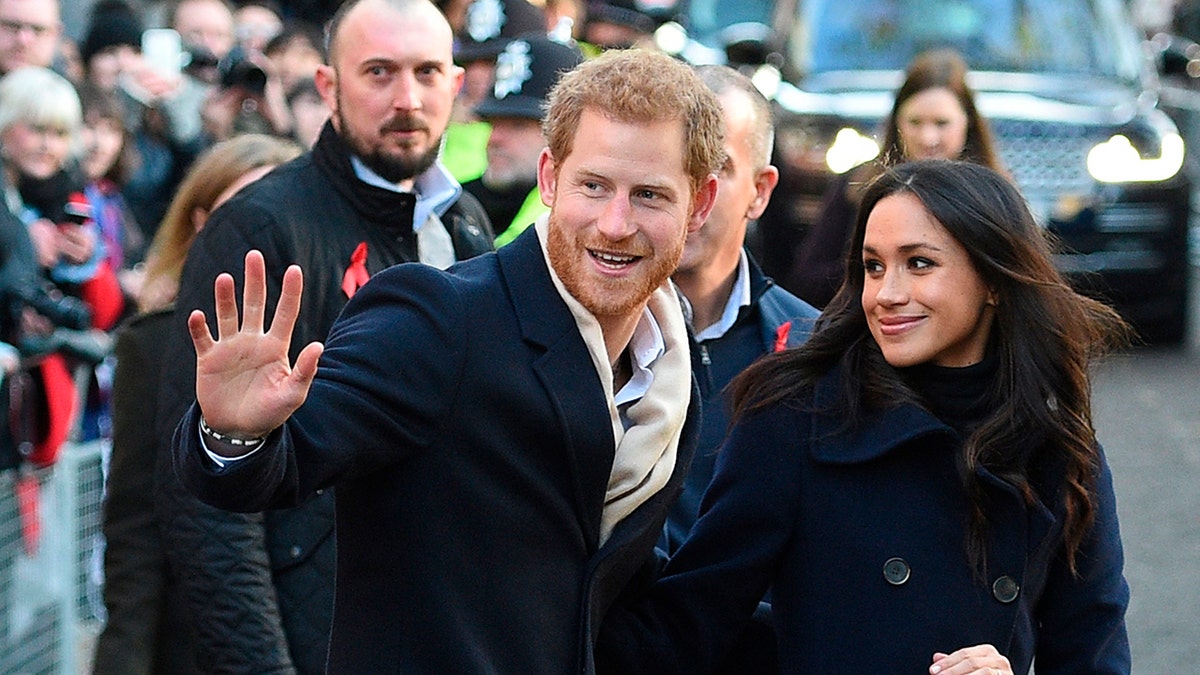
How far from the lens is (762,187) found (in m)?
4.82

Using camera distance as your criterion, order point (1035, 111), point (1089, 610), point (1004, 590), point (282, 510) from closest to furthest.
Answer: point (1004, 590) < point (1089, 610) < point (282, 510) < point (1035, 111)

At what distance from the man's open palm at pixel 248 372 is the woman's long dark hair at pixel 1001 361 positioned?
3.81 ft

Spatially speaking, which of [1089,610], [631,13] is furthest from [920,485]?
[631,13]

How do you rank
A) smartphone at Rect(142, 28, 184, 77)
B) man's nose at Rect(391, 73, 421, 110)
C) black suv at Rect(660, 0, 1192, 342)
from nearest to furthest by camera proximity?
1. man's nose at Rect(391, 73, 421, 110)
2. smartphone at Rect(142, 28, 184, 77)
3. black suv at Rect(660, 0, 1192, 342)

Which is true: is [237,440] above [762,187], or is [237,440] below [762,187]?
below

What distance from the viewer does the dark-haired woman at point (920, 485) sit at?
3.51 metres

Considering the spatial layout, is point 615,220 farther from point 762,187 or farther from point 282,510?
point 762,187

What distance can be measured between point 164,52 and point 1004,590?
24.9 ft

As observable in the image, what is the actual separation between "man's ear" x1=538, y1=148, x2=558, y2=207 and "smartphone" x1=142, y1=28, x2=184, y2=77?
6.92 meters

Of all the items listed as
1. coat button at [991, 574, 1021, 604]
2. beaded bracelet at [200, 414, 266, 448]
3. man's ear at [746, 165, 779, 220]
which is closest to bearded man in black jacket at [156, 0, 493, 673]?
man's ear at [746, 165, 779, 220]

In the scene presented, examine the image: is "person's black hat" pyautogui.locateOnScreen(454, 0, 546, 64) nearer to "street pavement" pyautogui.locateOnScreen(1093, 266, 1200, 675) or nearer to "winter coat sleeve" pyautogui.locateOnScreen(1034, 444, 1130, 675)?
"street pavement" pyautogui.locateOnScreen(1093, 266, 1200, 675)

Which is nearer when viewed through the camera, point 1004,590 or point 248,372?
point 248,372

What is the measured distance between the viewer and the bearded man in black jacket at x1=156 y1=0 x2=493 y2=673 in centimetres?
392

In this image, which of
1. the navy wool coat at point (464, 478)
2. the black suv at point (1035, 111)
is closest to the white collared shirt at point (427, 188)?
the navy wool coat at point (464, 478)
